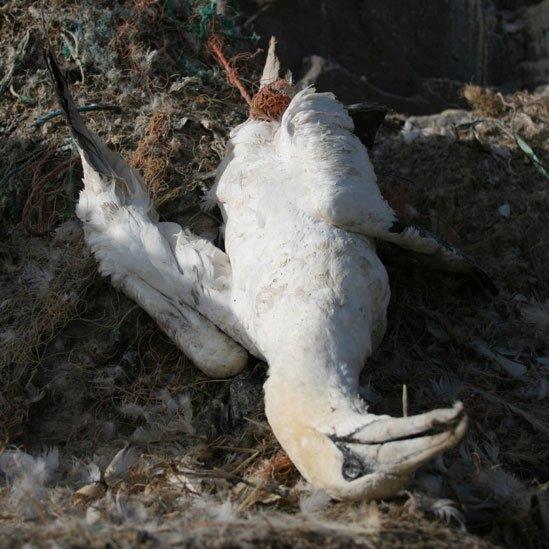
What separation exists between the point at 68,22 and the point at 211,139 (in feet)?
4.39

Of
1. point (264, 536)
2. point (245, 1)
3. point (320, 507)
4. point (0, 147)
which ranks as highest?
point (245, 1)

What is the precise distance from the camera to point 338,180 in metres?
3.21

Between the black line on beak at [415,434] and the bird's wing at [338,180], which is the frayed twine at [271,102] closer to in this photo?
the bird's wing at [338,180]

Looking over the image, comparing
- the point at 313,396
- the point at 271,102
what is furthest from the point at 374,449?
the point at 271,102

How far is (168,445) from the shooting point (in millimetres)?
3139

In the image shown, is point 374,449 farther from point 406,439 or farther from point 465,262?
point 465,262

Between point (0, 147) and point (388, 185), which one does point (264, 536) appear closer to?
point (388, 185)

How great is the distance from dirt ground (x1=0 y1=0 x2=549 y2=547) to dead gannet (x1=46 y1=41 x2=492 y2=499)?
6.9 inches

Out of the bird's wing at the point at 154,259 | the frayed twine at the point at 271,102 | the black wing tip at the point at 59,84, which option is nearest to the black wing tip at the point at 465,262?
the bird's wing at the point at 154,259

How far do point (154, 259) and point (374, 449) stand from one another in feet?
5.17

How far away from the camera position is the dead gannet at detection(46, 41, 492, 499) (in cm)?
238

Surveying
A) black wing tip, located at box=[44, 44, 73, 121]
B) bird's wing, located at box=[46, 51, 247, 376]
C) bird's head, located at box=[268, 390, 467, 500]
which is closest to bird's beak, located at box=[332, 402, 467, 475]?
bird's head, located at box=[268, 390, 467, 500]

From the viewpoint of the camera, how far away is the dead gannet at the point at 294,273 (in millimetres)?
2385

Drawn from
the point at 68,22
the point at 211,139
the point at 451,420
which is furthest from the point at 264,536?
the point at 68,22
